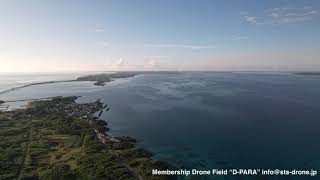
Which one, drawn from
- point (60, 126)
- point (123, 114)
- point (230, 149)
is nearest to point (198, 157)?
point (230, 149)

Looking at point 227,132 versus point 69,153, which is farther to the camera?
point 227,132

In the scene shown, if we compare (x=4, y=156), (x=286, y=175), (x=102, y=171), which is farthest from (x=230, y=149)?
(x=4, y=156)

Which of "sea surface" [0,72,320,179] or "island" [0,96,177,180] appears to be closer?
"island" [0,96,177,180]

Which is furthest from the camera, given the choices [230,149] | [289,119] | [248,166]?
[289,119]

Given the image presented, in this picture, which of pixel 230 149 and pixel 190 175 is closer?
pixel 190 175

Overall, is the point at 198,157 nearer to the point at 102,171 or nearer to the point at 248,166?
the point at 248,166

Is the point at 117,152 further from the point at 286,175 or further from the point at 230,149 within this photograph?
the point at 286,175

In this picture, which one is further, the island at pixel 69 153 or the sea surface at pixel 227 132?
the sea surface at pixel 227 132

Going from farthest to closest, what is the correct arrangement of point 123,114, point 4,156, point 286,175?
point 123,114 → point 4,156 → point 286,175
